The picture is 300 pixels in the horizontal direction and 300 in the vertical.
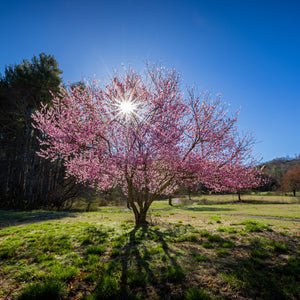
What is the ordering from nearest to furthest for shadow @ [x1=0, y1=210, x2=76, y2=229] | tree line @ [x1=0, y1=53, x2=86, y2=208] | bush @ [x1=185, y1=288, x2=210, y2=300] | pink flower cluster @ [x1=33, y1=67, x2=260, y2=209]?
1. bush @ [x1=185, y1=288, x2=210, y2=300]
2. pink flower cluster @ [x1=33, y1=67, x2=260, y2=209]
3. shadow @ [x1=0, y1=210, x2=76, y2=229]
4. tree line @ [x1=0, y1=53, x2=86, y2=208]

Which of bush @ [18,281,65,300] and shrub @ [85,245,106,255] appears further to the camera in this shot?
shrub @ [85,245,106,255]

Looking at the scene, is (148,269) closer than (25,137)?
Yes

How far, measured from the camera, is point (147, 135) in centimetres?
882

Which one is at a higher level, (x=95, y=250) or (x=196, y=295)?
(x=95, y=250)

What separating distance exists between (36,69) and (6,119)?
7258mm

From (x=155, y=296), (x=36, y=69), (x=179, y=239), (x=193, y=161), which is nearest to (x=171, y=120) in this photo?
(x=193, y=161)

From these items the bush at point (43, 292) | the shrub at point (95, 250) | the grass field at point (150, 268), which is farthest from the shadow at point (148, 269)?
the bush at point (43, 292)

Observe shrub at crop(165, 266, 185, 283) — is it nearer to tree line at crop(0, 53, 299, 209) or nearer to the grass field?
the grass field

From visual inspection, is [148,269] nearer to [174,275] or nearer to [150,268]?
[150,268]

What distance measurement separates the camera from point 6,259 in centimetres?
542

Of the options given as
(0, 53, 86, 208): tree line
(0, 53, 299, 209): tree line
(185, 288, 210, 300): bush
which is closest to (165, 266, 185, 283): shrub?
(185, 288, 210, 300): bush

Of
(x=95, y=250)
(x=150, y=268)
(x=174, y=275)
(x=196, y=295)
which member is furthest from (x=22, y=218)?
(x=196, y=295)

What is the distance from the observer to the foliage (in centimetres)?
860

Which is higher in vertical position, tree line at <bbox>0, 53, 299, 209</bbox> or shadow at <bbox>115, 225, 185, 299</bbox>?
tree line at <bbox>0, 53, 299, 209</bbox>
